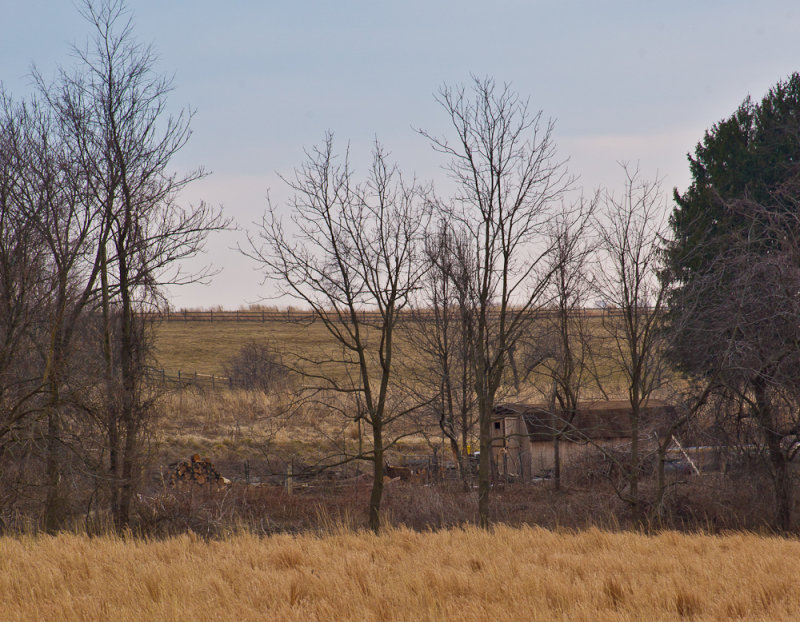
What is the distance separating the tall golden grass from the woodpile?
671 inches

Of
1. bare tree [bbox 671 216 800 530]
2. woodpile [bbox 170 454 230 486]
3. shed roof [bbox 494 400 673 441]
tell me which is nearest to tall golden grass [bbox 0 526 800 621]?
bare tree [bbox 671 216 800 530]

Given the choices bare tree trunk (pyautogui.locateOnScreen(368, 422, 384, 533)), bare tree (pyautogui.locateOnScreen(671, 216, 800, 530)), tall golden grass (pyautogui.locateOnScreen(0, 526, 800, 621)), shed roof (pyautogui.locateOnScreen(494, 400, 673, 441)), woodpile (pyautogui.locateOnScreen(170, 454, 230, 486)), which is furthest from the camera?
shed roof (pyautogui.locateOnScreen(494, 400, 673, 441))

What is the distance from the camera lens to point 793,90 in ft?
85.3

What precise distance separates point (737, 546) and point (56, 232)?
489 inches

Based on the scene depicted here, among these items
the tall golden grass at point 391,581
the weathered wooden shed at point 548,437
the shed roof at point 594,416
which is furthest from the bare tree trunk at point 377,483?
the weathered wooden shed at point 548,437

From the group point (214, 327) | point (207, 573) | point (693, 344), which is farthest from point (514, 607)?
point (214, 327)

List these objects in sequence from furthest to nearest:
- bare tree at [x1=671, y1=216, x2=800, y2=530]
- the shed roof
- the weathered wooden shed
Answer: the weathered wooden shed
the shed roof
bare tree at [x1=671, y1=216, x2=800, y2=530]

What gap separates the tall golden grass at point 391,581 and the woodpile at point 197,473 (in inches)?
671

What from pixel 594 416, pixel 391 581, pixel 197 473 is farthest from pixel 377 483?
pixel 594 416

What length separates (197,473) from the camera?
25047mm

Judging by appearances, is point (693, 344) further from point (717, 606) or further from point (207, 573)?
point (207, 573)

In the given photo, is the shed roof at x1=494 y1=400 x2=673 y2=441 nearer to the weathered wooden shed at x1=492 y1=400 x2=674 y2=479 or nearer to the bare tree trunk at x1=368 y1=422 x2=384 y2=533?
the weathered wooden shed at x1=492 y1=400 x2=674 y2=479

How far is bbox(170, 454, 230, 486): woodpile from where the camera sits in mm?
24609

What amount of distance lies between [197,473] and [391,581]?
2092 cm
